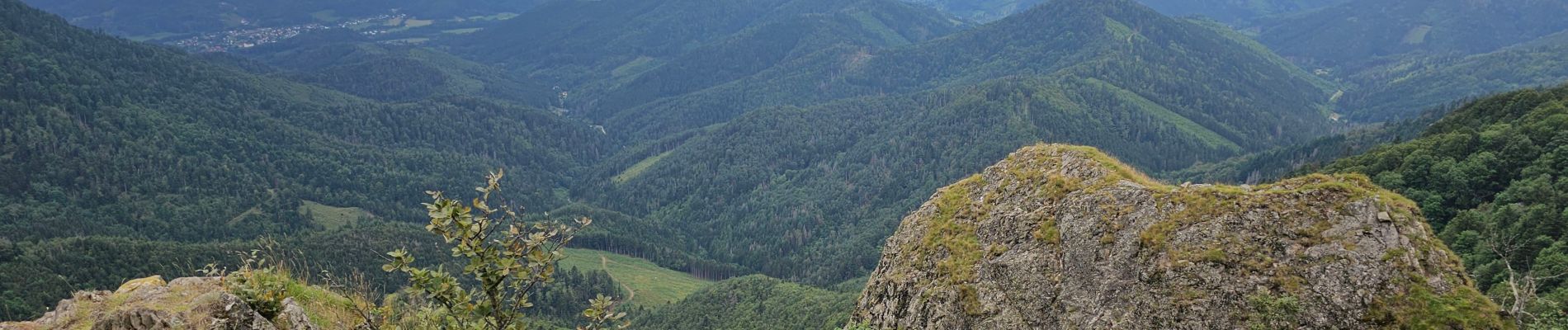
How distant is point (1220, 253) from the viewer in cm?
2286

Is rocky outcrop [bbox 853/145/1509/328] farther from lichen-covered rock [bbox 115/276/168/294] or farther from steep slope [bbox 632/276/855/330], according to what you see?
steep slope [bbox 632/276/855/330]

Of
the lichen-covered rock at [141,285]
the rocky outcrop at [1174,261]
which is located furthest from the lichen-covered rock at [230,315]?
the rocky outcrop at [1174,261]

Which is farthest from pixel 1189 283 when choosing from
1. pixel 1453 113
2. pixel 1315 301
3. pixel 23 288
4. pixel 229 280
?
pixel 23 288

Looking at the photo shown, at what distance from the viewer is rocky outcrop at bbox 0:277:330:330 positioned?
1584 centimetres

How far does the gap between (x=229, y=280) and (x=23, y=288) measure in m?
156

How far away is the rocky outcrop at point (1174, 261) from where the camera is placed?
67.8 feet

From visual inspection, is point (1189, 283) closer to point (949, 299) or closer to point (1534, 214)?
point (949, 299)

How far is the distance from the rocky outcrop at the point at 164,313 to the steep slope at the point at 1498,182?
146 ft

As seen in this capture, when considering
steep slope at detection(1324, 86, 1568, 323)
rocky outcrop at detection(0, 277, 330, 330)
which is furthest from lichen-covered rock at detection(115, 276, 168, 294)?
steep slope at detection(1324, 86, 1568, 323)

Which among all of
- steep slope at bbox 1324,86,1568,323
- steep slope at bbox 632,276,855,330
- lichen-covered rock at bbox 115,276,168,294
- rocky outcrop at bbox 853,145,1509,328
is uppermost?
lichen-covered rock at bbox 115,276,168,294

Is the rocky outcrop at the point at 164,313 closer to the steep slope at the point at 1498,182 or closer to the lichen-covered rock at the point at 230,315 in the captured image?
the lichen-covered rock at the point at 230,315

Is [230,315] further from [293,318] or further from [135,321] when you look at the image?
[135,321]

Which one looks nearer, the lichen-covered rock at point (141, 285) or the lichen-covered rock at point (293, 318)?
the lichen-covered rock at point (293, 318)

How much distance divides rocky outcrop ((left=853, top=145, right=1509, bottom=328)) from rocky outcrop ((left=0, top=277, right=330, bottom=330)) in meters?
20.7
